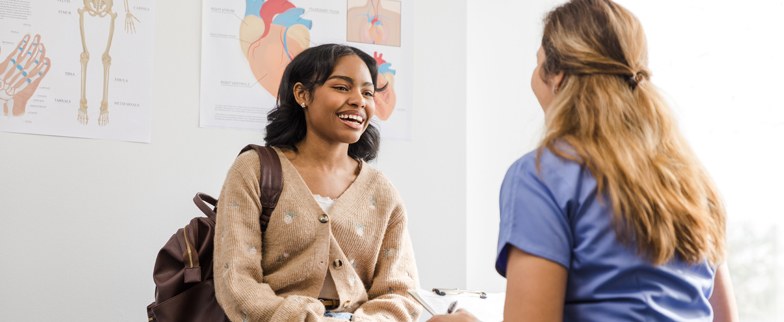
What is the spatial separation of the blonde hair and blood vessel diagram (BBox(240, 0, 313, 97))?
136 centimetres

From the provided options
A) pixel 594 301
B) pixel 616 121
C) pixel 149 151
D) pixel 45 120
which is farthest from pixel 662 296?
pixel 45 120

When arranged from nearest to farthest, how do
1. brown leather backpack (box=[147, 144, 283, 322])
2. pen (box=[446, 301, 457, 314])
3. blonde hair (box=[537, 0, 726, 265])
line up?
blonde hair (box=[537, 0, 726, 265])
pen (box=[446, 301, 457, 314])
brown leather backpack (box=[147, 144, 283, 322])

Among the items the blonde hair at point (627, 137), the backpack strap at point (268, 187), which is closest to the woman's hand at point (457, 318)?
the blonde hair at point (627, 137)

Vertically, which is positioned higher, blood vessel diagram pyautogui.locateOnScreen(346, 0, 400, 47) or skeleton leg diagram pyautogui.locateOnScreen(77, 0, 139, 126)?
blood vessel diagram pyautogui.locateOnScreen(346, 0, 400, 47)

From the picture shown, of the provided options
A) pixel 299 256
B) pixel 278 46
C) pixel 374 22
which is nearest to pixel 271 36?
pixel 278 46

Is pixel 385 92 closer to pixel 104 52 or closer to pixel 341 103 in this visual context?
pixel 341 103

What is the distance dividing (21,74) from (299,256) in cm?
116

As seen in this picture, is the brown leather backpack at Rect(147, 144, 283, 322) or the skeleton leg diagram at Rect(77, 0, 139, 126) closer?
the brown leather backpack at Rect(147, 144, 283, 322)

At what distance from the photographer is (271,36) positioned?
2211mm

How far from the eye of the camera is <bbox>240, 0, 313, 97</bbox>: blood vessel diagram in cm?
218

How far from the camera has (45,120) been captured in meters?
1.95

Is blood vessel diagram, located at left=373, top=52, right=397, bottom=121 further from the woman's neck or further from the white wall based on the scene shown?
the woman's neck

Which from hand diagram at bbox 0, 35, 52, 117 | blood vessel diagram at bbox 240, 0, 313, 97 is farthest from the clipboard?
hand diagram at bbox 0, 35, 52, 117

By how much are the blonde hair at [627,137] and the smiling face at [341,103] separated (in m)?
0.72
